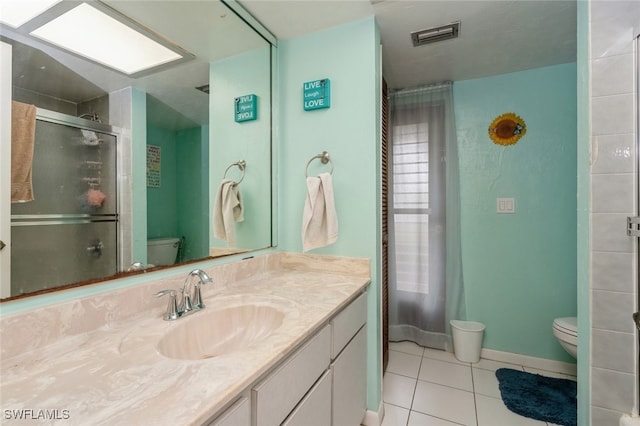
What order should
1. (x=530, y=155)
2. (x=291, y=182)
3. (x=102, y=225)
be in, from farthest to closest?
(x=530, y=155), (x=291, y=182), (x=102, y=225)

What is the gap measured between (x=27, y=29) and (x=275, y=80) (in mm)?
1143

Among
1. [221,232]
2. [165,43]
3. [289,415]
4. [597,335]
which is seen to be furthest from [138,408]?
[597,335]

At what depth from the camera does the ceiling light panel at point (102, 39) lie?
80 centimetres

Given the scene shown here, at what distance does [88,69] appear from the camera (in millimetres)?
867

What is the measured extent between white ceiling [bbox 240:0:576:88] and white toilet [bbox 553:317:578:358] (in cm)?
176

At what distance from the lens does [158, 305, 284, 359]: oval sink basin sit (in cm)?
90

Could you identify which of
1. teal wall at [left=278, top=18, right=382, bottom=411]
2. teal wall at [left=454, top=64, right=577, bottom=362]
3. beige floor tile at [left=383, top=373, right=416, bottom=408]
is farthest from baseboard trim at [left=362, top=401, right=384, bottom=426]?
teal wall at [left=454, top=64, right=577, bottom=362]

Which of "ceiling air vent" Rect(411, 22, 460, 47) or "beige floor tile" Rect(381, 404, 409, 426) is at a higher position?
"ceiling air vent" Rect(411, 22, 460, 47)

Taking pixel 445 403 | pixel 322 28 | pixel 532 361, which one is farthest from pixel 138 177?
pixel 532 361

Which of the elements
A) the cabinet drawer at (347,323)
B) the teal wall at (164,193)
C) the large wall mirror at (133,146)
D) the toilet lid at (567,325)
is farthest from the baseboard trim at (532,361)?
the teal wall at (164,193)

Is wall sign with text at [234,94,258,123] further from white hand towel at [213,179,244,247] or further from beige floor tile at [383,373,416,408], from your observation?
beige floor tile at [383,373,416,408]

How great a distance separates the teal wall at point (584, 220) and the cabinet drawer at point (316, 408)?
1.06 m

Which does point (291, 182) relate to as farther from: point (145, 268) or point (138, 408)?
point (138, 408)

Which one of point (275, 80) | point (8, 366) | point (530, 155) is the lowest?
point (8, 366)
